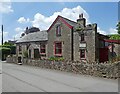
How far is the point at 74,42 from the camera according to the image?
2709 cm

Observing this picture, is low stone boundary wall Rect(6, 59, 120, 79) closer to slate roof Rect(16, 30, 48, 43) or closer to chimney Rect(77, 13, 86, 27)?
chimney Rect(77, 13, 86, 27)

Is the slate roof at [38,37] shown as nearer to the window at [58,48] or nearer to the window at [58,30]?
the window at [58,48]

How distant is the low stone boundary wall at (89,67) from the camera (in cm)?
1523

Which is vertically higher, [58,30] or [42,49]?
[58,30]

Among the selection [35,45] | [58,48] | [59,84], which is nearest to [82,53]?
[58,48]

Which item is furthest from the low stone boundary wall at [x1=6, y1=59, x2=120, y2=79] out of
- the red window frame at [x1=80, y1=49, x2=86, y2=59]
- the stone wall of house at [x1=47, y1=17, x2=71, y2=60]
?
the red window frame at [x1=80, y1=49, x2=86, y2=59]

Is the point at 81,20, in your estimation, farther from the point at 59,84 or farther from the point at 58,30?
the point at 59,84

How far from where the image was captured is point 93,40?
24.7 m

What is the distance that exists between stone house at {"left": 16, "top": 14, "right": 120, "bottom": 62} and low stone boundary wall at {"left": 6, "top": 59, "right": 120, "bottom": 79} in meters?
5.37

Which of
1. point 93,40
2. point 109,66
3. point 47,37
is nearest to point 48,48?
point 47,37

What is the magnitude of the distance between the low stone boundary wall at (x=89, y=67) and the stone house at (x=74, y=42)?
5.37 meters

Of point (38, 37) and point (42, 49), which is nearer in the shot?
point (42, 49)

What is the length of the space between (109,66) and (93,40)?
9.48 meters

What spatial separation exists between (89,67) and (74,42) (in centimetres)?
1010
